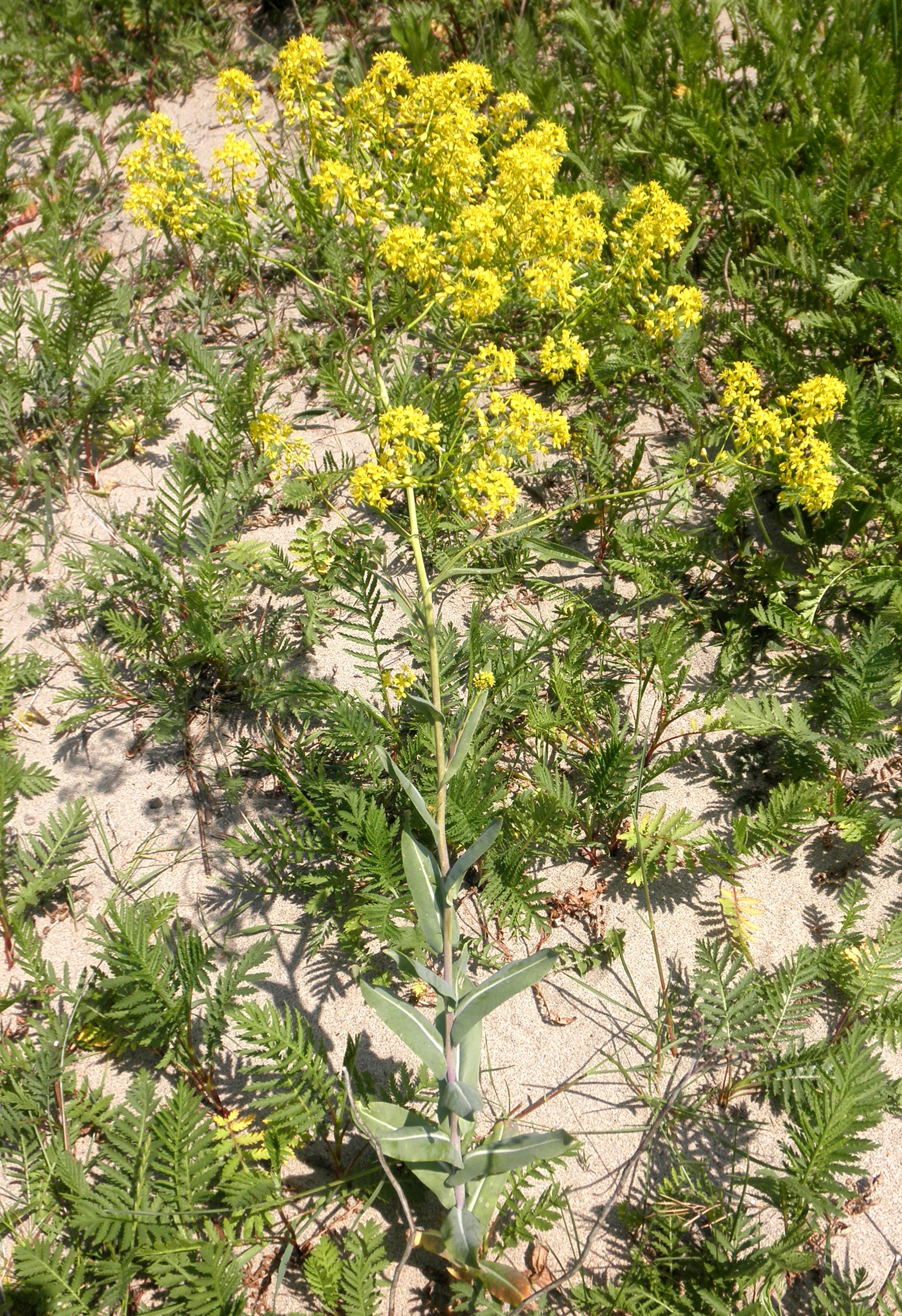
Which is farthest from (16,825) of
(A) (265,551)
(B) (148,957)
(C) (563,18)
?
(C) (563,18)

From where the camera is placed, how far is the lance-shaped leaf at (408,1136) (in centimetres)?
186

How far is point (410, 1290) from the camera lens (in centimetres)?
201

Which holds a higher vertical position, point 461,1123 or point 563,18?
point 563,18

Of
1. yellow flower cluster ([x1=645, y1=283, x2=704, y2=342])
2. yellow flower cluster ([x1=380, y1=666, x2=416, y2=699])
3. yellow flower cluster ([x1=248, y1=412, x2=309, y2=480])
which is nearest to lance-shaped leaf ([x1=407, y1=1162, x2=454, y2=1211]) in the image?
yellow flower cluster ([x1=380, y1=666, x2=416, y2=699])

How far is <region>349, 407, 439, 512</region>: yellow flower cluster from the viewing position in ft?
6.04

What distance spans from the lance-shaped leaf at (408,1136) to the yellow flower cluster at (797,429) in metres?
1.63

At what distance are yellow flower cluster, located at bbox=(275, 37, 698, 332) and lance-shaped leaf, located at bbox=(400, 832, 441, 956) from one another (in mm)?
1150

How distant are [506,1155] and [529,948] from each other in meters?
0.65

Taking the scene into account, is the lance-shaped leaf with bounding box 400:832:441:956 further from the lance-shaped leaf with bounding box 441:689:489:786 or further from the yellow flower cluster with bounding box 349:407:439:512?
the yellow flower cluster with bounding box 349:407:439:512

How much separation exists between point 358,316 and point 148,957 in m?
2.51

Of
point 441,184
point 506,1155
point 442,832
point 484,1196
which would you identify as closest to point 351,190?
point 441,184

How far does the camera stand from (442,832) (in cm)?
174

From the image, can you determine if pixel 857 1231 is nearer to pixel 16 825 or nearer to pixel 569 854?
pixel 569 854

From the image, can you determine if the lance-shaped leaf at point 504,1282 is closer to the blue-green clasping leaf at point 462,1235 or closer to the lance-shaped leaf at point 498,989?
the blue-green clasping leaf at point 462,1235
